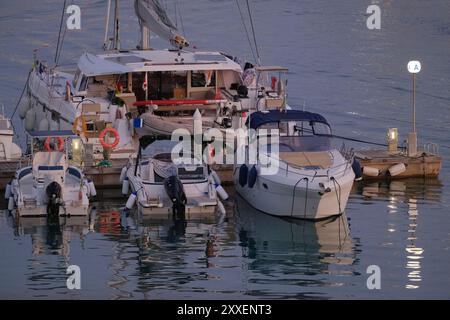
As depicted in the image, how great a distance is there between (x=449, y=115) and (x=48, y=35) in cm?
2340

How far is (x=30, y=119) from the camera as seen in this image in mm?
51438

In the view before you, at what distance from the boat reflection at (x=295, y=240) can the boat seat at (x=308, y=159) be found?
1.46 m

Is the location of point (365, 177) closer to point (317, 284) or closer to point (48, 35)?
point (317, 284)

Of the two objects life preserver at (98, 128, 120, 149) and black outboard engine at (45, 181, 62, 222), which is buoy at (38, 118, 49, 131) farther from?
black outboard engine at (45, 181, 62, 222)

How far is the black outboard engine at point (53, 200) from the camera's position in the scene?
1539 inches

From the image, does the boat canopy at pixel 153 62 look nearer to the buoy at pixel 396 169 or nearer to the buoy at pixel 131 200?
the buoy at pixel 396 169

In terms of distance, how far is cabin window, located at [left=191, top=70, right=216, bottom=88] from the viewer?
48375 millimetres

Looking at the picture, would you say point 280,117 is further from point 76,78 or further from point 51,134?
point 76,78

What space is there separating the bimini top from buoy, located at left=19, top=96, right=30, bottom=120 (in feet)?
43.4

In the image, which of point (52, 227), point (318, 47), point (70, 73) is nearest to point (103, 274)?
point (52, 227)

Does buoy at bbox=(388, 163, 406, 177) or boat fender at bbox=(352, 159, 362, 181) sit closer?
boat fender at bbox=(352, 159, 362, 181)

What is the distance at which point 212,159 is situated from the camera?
43.6m

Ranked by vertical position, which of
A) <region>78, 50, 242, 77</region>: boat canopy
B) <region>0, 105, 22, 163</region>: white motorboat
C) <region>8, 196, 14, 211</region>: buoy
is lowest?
<region>8, 196, 14, 211</region>: buoy

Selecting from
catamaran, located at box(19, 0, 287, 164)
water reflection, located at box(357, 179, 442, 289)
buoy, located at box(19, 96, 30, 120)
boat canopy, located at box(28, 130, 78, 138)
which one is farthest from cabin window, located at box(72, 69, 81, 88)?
water reflection, located at box(357, 179, 442, 289)
